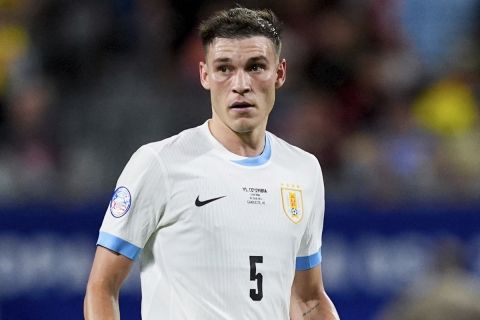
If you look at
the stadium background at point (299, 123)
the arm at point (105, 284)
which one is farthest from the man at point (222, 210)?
the stadium background at point (299, 123)

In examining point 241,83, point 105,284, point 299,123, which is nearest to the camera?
point 105,284

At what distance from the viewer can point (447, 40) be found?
9.92m

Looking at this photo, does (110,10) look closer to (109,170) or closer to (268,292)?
(109,170)

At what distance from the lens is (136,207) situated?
3.84 metres

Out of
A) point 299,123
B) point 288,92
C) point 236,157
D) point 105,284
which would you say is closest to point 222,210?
point 236,157

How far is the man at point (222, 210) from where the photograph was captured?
3840 mm

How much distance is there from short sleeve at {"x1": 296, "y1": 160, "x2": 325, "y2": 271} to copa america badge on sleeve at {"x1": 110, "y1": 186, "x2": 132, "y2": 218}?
79cm

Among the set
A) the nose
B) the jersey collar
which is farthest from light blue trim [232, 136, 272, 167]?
the nose

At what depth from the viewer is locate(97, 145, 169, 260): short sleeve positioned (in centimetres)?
383

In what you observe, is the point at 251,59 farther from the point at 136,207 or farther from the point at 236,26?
the point at 136,207

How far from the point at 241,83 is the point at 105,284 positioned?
917mm

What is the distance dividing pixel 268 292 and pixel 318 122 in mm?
4839

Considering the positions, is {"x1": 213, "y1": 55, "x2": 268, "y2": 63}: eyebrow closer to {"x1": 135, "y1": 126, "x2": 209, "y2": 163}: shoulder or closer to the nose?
the nose

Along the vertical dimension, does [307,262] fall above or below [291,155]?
below
